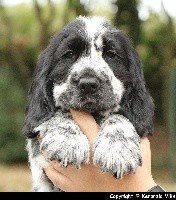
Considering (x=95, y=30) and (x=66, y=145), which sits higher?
(x=95, y=30)

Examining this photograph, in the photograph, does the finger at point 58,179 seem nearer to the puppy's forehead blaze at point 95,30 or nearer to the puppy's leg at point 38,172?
the puppy's leg at point 38,172

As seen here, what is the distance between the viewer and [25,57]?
55.6ft

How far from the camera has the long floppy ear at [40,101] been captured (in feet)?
14.5

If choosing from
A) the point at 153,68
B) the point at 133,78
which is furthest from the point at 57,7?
the point at 133,78

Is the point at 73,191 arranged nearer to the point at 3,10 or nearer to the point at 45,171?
the point at 45,171

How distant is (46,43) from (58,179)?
10.7 meters

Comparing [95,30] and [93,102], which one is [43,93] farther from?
[95,30]

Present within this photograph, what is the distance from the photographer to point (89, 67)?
414cm

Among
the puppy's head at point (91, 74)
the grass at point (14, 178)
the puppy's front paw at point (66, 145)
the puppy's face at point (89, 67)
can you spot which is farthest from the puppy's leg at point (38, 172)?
the grass at point (14, 178)

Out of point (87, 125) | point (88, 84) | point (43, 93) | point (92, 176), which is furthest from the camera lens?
point (43, 93)

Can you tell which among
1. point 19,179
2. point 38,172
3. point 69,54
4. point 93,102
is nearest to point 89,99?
point 93,102

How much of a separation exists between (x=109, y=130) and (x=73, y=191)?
0.67 meters

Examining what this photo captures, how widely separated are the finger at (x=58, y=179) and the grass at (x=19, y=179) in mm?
7900

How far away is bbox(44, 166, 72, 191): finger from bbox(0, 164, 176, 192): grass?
7900mm
